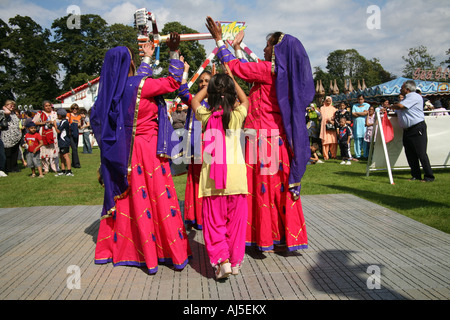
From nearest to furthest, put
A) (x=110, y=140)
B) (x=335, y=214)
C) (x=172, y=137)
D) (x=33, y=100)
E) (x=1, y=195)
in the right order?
(x=110, y=140) < (x=172, y=137) < (x=335, y=214) < (x=1, y=195) < (x=33, y=100)

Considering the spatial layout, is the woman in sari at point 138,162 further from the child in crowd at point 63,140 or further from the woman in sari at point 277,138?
the child in crowd at point 63,140

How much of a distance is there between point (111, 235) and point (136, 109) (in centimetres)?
137

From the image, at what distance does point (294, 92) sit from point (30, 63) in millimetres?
40640

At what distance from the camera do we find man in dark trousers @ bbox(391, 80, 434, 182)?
7.31m

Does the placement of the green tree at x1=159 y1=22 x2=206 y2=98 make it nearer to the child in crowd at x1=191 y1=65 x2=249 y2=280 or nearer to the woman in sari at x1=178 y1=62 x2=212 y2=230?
the woman in sari at x1=178 y1=62 x2=212 y2=230

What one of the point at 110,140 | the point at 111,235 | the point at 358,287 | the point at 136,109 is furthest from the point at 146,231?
the point at 358,287

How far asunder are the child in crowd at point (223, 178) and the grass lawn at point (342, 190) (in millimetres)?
2991

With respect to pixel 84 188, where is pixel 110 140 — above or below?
above

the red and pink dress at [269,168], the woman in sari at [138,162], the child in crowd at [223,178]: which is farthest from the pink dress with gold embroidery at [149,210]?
the red and pink dress at [269,168]

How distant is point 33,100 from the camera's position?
38.1 metres

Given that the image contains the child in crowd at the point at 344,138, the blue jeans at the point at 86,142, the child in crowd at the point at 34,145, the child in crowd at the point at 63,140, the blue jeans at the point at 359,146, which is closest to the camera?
the child in crowd at the point at 34,145

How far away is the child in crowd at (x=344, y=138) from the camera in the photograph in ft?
37.9

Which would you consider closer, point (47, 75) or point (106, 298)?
point (106, 298)

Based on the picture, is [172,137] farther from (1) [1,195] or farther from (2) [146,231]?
(1) [1,195]
